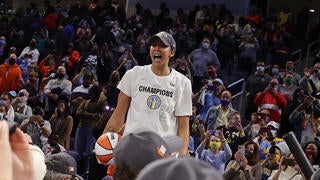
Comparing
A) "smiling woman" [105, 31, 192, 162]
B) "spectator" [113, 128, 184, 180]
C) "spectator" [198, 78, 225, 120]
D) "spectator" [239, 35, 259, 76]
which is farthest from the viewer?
"spectator" [239, 35, 259, 76]

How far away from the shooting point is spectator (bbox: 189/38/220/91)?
15055mm

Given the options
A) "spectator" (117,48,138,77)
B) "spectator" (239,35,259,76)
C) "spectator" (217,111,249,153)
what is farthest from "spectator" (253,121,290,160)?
"spectator" (239,35,259,76)

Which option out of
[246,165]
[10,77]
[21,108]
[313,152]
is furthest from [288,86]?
[10,77]

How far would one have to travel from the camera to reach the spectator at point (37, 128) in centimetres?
1162

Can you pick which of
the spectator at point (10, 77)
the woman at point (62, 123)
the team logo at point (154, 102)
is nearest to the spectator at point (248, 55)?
the spectator at point (10, 77)

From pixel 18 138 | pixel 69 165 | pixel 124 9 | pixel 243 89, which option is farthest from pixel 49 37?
pixel 18 138

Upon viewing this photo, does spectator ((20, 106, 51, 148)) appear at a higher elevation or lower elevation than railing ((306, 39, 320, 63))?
lower

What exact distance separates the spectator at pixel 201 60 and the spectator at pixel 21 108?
3.32 m

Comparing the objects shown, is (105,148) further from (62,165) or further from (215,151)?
(215,151)

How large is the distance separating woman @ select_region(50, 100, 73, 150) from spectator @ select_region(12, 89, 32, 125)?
592mm

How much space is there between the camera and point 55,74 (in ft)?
48.6

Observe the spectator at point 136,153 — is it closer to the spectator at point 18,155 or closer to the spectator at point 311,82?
the spectator at point 18,155

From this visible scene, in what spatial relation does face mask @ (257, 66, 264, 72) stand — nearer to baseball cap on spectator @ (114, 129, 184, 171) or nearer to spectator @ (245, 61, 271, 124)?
spectator @ (245, 61, 271, 124)

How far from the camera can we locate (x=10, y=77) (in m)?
15.5
